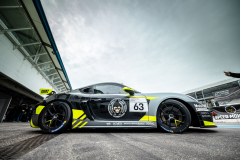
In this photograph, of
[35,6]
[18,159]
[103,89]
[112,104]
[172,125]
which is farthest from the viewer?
[35,6]

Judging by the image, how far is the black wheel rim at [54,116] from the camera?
73.9 inches

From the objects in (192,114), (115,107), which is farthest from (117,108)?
(192,114)

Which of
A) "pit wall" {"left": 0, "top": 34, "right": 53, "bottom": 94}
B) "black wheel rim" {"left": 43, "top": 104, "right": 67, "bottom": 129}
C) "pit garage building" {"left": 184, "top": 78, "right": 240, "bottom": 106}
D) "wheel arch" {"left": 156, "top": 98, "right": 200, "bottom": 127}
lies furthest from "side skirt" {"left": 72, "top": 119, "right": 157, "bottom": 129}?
"pit garage building" {"left": 184, "top": 78, "right": 240, "bottom": 106}

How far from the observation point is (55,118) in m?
1.91

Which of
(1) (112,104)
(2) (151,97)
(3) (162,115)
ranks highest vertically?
(2) (151,97)

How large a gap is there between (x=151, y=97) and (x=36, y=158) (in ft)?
6.38

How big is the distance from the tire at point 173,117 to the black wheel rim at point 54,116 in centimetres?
191

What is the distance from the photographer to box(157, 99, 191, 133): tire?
1.81 meters

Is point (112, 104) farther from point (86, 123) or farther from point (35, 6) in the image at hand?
point (35, 6)

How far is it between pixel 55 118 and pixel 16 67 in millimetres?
6501

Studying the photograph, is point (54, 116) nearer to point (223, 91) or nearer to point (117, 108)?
point (117, 108)

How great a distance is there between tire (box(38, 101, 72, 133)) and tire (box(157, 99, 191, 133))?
5.87 feet

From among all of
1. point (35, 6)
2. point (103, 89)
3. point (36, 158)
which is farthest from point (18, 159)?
point (35, 6)

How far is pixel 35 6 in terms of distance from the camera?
13.9 feet
